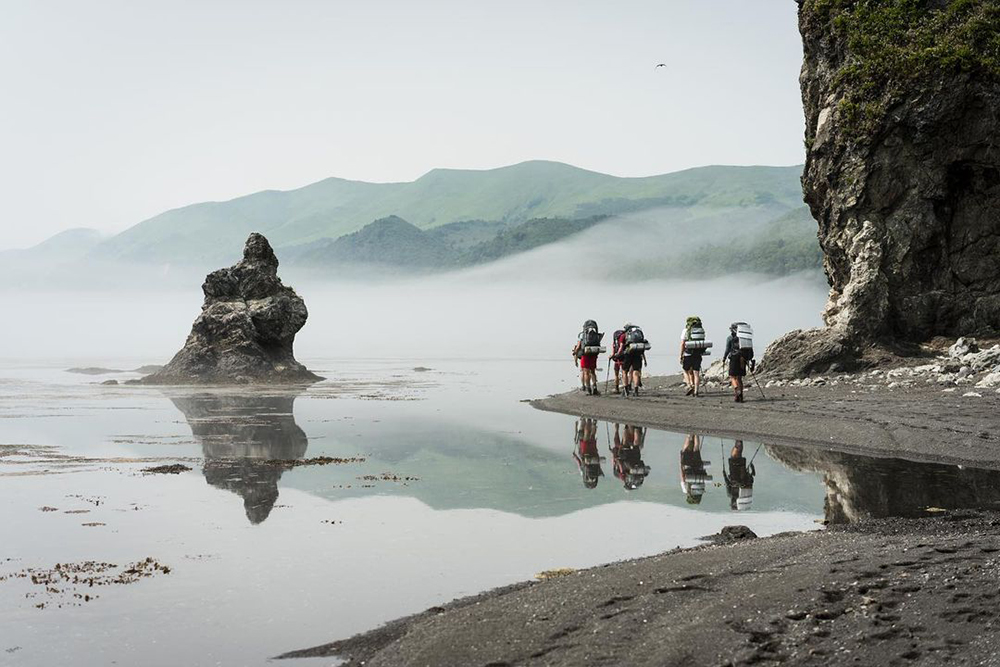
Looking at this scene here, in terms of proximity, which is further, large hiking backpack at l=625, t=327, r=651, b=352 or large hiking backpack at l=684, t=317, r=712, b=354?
large hiking backpack at l=625, t=327, r=651, b=352

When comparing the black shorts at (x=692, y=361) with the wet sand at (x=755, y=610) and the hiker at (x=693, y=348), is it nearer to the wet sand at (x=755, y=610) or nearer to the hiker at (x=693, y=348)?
the hiker at (x=693, y=348)

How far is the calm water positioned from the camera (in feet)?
30.0

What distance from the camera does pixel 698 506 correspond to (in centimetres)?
1492

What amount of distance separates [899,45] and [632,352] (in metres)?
15.0

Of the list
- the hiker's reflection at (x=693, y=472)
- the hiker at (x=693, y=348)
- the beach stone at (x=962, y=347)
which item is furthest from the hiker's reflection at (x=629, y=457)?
the beach stone at (x=962, y=347)

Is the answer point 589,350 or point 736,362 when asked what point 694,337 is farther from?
point 589,350

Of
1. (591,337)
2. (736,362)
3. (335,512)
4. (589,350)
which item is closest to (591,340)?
(591,337)

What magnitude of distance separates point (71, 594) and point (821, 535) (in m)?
8.55

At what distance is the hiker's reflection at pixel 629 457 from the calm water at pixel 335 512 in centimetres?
8

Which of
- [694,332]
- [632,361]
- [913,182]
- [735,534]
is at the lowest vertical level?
[735,534]

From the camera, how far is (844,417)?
23.7 meters

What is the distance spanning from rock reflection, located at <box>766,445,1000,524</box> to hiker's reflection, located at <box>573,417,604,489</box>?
394cm

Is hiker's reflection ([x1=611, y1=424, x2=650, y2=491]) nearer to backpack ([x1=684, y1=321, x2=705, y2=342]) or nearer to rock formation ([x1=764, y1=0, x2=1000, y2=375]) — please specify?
backpack ([x1=684, y1=321, x2=705, y2=342])

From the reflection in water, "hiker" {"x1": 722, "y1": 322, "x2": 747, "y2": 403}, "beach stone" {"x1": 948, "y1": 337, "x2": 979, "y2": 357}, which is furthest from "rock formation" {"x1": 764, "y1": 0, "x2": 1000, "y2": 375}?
the reflection in water
